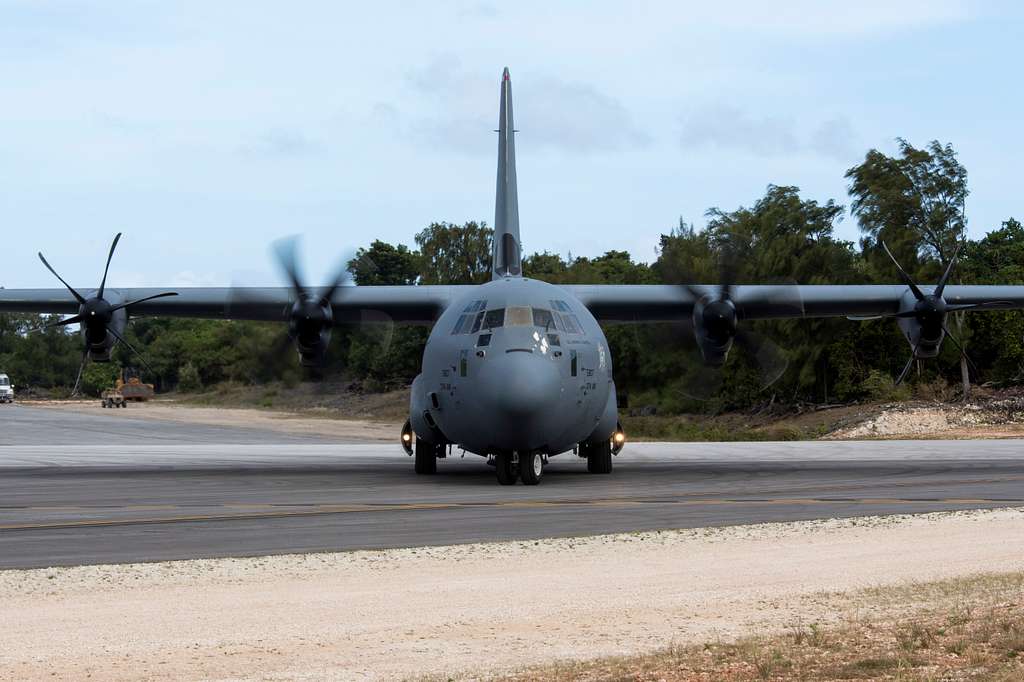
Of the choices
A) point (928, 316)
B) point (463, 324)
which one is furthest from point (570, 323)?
point (928, 316)

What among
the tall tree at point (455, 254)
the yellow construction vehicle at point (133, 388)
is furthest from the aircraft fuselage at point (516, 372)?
the yellow construction vehicle at point (133, 388)

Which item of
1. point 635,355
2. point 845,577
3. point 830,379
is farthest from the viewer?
point 635,355

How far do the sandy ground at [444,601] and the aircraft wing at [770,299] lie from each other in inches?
585

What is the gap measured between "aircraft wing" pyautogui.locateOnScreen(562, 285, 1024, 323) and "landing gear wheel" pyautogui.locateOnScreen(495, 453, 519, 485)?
23.0ft

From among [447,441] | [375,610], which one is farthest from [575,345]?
[375,610]

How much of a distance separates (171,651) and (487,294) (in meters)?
15.8

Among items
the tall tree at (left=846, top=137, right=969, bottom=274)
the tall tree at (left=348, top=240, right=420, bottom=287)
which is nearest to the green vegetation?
the tall tree at (left=846, top=137, right=969, bottom=274)

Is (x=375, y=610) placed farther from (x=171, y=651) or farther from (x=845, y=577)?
(x=845, y=577)

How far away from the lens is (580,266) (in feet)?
323

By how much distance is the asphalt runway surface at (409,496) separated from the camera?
46.5ft

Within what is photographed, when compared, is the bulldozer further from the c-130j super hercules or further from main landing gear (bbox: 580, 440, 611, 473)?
main landing gear (bbox: 580, 440, 611, 473)

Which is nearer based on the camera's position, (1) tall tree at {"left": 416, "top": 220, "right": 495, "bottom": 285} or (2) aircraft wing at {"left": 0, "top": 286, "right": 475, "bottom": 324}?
(2) aircraft wing at {"left": 0, "top": 286, "right": 475, "bottom": 324}

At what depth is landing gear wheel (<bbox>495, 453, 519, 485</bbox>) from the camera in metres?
22.7

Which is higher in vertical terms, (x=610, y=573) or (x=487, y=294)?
(x=487, y=294)
